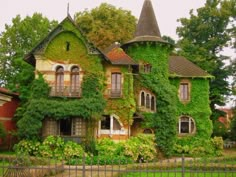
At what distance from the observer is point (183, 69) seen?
1215 inches

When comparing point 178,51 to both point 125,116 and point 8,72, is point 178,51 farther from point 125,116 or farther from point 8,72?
point 8,72

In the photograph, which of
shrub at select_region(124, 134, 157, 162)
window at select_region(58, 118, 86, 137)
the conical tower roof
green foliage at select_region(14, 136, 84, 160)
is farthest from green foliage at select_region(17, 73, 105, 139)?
the conical tower roof

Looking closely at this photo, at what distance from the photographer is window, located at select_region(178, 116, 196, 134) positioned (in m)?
29.6

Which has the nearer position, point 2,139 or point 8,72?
point 2,139

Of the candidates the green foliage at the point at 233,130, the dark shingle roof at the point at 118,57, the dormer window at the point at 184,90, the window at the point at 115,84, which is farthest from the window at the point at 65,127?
the green foliage at the point at 233,130

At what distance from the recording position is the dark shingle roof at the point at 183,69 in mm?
29997

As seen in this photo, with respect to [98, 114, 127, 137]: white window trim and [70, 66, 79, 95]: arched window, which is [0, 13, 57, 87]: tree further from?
[98, 114, 127, 137]: white window trim

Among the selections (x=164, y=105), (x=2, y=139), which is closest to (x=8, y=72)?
(x=2, y=139)

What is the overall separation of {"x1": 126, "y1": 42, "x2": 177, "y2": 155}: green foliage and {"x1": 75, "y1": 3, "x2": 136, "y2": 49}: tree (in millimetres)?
12515

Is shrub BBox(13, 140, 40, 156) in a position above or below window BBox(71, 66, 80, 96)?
below

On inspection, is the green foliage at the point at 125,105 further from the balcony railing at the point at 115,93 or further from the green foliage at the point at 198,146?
the green foliage at the point at 198,146

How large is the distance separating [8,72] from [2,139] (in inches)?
588

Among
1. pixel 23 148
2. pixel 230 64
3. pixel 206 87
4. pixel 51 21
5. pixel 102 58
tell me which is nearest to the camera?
pixel 23 148

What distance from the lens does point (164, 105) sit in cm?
2630
